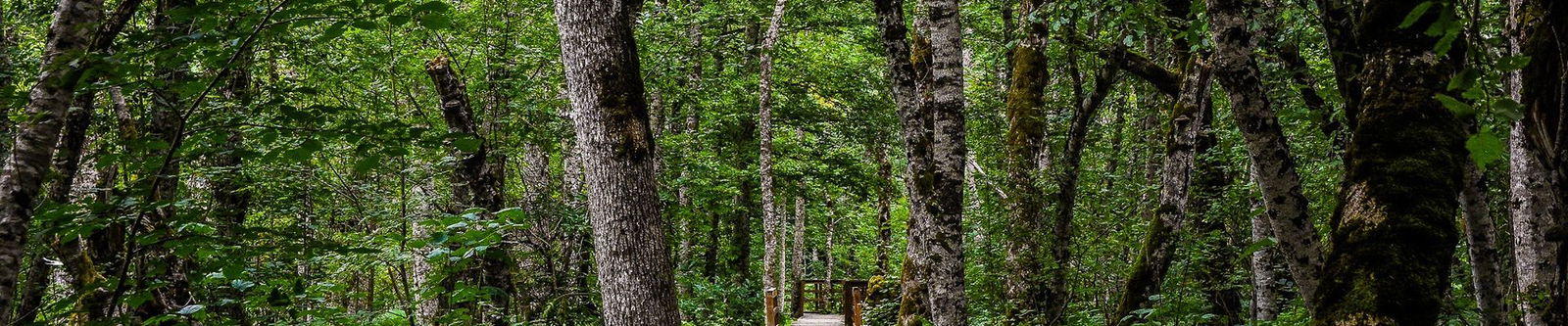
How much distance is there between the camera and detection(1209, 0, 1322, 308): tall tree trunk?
151 inches

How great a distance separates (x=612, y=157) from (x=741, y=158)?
10953 mm

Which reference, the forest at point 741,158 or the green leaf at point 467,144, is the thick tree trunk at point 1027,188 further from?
the green leaf at point 467,144

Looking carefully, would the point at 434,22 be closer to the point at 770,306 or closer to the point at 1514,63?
the point at 1514,63

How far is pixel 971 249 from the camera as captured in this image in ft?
39.2

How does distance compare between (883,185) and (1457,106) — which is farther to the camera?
(883,185)

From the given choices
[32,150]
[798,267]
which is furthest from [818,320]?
[32,150]

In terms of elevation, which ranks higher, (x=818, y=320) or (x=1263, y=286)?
(x=1263, y=286)

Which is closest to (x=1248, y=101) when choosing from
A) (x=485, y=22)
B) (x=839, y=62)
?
(x=485, y=22)

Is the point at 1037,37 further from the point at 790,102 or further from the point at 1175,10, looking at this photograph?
the point at 790,102

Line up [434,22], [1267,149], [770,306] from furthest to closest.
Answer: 1. [770,306]
2. [1267,149]
3. [434,22]

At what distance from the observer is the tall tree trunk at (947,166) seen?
6.89 m

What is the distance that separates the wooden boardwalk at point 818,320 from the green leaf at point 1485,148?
16152mm

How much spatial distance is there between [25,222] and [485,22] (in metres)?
6.91

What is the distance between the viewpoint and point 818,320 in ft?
62.7
